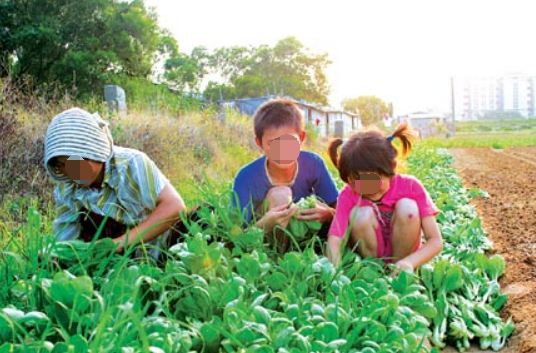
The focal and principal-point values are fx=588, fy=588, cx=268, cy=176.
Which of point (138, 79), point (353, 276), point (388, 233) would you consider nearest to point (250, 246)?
point (353, 276)

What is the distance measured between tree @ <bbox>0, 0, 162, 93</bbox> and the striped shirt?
17060 mm

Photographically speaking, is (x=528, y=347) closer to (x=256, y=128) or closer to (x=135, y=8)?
(x=256, y=128)

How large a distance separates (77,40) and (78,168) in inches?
808

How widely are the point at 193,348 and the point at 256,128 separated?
4.41 feet

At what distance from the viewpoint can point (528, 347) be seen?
1983 millimetres

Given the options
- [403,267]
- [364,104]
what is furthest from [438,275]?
[364,104]

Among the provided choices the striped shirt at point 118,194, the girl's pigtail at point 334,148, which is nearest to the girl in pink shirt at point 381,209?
the girl's pigtail at point 334,148

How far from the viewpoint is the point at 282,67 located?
59.2m

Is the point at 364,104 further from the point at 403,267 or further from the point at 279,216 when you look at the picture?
the point at 403,267

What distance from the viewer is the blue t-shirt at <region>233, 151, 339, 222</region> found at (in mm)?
2691

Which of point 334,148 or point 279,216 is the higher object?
Result: point 334,148

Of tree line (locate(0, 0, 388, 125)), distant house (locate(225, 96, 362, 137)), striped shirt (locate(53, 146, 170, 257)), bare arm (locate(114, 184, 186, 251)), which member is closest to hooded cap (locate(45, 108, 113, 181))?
striped shirt (locate(53, 146, 170, 257))

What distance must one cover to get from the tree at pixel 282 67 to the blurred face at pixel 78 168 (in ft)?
172

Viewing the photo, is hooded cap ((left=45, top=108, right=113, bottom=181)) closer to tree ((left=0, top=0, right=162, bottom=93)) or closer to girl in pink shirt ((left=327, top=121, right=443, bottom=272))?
girl in pink shirt ((left=327, top=121, right=443, bottom=272))
